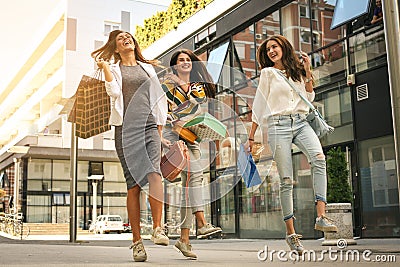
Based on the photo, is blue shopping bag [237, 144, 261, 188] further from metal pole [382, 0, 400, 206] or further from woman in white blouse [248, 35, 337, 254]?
metal pole [382, 0, 400, 206]

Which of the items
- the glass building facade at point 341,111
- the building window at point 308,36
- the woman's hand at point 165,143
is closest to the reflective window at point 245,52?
the glass building facade at point 341,111

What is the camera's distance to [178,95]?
203 inches

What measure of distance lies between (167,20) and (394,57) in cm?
1724

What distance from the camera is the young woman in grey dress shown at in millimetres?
4766

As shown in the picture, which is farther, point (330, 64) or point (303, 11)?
point (303, 11)

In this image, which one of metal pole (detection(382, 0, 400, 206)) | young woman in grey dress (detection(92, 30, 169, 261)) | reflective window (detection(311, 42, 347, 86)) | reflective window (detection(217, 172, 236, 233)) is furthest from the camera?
reflective window (detection(217, 172, 236, 233))

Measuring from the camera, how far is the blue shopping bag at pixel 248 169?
16.8 ft

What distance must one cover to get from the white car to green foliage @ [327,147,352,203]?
74.7ft

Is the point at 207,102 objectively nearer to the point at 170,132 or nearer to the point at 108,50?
the point at 170,132

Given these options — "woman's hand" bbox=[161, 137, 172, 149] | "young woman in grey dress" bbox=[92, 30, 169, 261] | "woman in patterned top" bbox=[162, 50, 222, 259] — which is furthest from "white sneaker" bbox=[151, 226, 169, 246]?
"woman's hand" bbox=[161, 137, 172, 149]

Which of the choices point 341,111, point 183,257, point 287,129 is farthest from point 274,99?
point 341,111

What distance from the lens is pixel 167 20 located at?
72.2 feet

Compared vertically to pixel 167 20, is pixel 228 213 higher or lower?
lower

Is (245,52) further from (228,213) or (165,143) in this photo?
(165,143)
